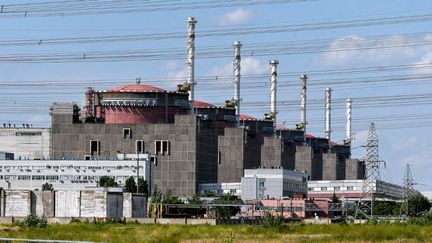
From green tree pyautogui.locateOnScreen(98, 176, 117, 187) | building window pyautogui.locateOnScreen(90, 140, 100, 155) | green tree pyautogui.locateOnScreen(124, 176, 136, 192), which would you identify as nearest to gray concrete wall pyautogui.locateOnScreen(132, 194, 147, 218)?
green tree pyautogui.locateOnScreen(124, 176, 136, 192)

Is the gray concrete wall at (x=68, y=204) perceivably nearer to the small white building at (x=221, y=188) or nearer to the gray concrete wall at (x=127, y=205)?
the gray concrete wall at (x=127, y=205)

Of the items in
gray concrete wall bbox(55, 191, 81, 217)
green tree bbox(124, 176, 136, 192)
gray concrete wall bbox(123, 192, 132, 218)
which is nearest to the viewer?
gray concrete wall bbox(55, 191, 81, 217)

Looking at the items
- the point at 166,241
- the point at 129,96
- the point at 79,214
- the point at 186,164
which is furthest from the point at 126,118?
the point at 166,241

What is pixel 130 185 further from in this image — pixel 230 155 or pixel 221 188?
pixel 230 155

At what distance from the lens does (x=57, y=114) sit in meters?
187

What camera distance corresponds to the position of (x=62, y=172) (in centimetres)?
17475

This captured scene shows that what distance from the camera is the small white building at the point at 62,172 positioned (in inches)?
6806

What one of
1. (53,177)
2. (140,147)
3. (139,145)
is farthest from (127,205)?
(139,145)

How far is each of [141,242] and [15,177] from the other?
119355mm

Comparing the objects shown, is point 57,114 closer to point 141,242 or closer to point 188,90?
point 188,90

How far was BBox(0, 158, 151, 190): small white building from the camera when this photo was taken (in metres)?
173

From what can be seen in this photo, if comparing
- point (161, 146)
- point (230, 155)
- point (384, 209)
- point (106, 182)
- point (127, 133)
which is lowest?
point (384, 209)

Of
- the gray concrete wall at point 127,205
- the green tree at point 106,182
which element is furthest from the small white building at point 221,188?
the gray concrete wall at point 127,205

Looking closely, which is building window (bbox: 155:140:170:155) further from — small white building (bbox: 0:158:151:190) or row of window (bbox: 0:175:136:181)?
row of window (bbox: 0:175:136:181)
